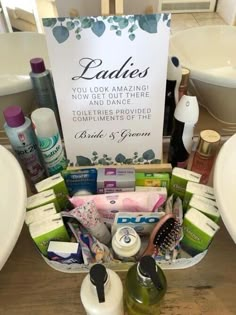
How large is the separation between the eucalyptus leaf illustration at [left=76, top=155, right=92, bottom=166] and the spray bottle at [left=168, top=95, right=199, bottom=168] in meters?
0.19

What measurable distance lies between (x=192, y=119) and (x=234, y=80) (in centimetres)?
20

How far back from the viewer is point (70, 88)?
1.70ft

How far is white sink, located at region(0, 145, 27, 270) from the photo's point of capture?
0.47 m

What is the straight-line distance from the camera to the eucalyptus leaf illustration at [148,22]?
1.46ft

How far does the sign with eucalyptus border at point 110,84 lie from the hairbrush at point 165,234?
18 cm

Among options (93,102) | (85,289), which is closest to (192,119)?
(93,102)

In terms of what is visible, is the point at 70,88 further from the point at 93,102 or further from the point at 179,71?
the point at 179,71

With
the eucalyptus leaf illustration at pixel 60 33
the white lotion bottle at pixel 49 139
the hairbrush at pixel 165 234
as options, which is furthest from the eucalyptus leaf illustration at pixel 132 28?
the hairbrush at pixel 165 234

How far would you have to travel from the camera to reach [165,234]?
0.51m

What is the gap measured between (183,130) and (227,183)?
142 millimetres

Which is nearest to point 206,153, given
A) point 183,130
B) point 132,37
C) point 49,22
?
point 183,130

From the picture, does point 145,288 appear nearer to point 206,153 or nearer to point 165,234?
point 165,234

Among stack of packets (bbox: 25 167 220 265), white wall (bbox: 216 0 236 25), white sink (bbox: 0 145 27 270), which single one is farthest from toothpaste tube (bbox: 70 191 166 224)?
white wall (bbox: 216 0 236 25)

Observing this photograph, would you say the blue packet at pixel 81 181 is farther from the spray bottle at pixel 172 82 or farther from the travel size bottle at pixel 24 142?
the spray bottle at pixel 172 82
